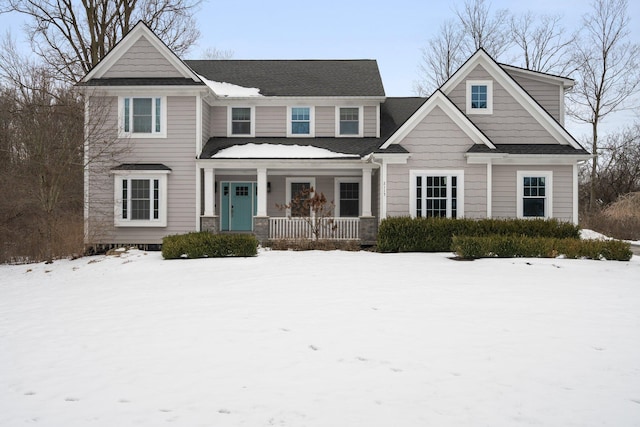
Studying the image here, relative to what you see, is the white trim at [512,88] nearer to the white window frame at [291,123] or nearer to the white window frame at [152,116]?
the white window frame at [291,123]

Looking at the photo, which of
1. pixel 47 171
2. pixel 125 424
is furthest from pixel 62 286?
pixel 125 424

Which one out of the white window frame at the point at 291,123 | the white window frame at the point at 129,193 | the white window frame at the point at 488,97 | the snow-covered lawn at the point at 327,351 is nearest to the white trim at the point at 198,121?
the white window frame at the point at 129,193

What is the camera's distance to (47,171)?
17.6 m

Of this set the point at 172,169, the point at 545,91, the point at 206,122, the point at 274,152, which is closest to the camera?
the point at 172,169

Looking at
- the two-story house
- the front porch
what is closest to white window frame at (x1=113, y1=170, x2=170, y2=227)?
the two-story house

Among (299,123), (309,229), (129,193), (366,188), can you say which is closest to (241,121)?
(299,123)

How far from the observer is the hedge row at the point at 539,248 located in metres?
14.6

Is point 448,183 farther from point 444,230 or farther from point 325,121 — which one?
point 325,121

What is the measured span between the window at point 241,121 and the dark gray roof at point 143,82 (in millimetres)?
2546

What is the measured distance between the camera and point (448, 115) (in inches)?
698

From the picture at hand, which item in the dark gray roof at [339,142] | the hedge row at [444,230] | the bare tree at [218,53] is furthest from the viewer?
the bare tree at [218,53]

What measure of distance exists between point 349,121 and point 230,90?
470 cm

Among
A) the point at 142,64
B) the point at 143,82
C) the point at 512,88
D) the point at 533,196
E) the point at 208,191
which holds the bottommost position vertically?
the point at 533,196

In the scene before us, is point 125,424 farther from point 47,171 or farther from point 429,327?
point 47,171
